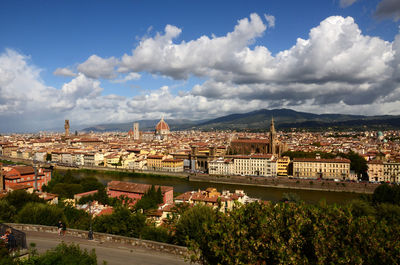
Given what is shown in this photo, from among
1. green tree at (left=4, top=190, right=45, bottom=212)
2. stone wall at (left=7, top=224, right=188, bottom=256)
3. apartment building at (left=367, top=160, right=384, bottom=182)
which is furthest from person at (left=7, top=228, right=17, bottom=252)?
apartment building at (left=367, top=160, right=384, bottom=182)

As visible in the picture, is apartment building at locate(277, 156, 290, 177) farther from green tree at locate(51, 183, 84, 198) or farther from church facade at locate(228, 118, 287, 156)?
green tree at locate(51, 183, 84, 198)

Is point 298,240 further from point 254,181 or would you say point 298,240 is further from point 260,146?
point 260,146

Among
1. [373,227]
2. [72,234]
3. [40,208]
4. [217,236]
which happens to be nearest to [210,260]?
[217,236]

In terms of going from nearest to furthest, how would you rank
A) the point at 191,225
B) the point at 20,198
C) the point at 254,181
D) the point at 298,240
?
the point at 298,240 < the point at 191,225 < the point at 20,198 < the point at 254,181

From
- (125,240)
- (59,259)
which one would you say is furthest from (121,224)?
(59,259)

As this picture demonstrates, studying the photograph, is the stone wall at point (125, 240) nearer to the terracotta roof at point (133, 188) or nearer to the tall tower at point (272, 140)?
the terracotta roof at point (133, 188)

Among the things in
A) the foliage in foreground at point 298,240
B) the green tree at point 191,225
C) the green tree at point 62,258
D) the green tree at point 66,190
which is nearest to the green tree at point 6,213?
the green tree at point 191,225

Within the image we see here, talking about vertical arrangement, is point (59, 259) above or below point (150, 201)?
above
